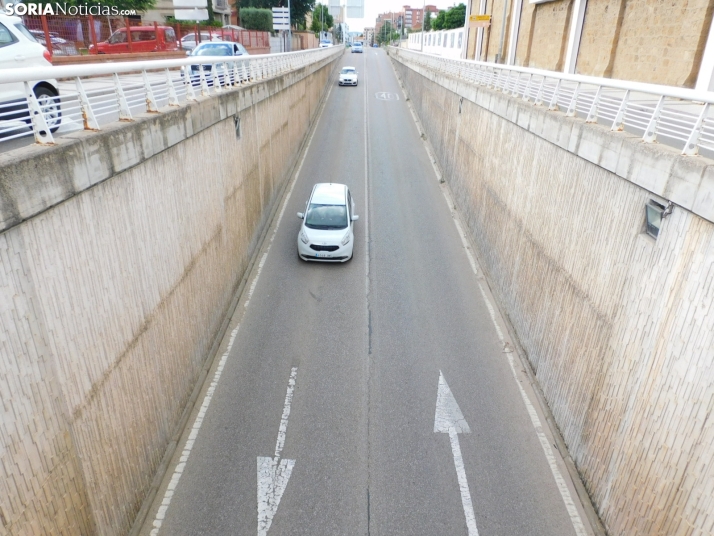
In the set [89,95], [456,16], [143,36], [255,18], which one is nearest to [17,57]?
[89,95]

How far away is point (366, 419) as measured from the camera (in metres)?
9.77

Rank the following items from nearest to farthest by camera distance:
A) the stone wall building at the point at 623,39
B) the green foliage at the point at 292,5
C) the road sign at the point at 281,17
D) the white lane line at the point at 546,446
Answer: the white lane line at the point at 546,446 < the stone wall building at the point at 623,39 < the road sign at the point at 281,17 < the green foliage at the point at 292,5

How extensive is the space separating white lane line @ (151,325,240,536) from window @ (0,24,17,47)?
7.28 metres

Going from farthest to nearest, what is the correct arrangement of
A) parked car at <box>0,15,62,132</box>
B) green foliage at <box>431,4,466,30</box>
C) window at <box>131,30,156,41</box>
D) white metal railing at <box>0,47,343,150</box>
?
green foliage at <box>431,4,466,30</box>, window at <box>131,30,156,41</box>, parked car at <box>0,15,62,132</box>, white metal railing at <box>0,47,343,150</box>

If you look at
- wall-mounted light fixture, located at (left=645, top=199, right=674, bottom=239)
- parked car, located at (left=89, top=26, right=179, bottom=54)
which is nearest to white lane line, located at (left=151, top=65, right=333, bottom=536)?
wall-mounted light fixture, located at (left=645, top=199, right=674, bottom=239)

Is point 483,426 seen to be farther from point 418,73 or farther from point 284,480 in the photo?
point 418,73

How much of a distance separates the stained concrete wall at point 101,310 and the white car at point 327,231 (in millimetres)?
4606

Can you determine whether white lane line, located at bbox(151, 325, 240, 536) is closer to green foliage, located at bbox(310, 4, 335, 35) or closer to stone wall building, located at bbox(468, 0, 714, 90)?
stone wall building, located at bbox(468, 0, 714, 90)

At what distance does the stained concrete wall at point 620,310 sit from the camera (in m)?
5.75

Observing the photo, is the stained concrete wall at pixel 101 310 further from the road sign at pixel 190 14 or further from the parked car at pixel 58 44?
the road sign at pixel 190 14

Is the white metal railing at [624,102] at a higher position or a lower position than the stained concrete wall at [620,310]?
higher

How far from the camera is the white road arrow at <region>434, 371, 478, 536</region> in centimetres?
787

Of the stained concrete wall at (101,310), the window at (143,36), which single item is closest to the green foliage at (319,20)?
the window at (143,36)

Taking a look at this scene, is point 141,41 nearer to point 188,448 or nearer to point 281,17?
point 188,448
